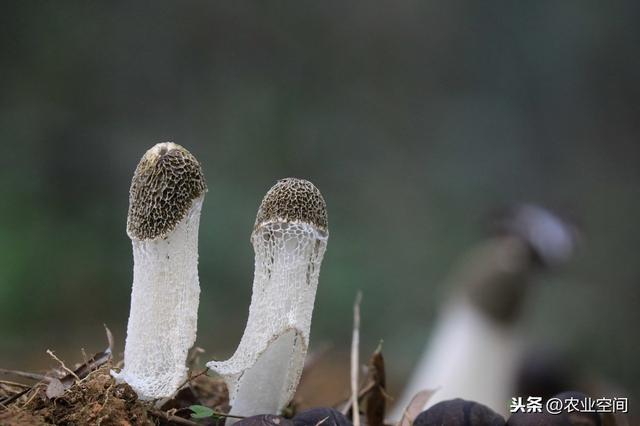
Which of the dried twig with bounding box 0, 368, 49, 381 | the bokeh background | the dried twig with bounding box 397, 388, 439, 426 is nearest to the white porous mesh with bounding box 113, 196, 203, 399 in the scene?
the dried twig with bounding box 0, 368, 49, 381

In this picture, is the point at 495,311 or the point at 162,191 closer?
the point at 162,191

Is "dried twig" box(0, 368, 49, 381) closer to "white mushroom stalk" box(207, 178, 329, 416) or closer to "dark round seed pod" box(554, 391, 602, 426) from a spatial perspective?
"white mushroom stalk" box(207, 178, 329, 416)

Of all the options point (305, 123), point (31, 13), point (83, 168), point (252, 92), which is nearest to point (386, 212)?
point (305, 123)

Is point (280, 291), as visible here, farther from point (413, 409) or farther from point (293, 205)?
point (413, 409)

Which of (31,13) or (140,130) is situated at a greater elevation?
(31,13)

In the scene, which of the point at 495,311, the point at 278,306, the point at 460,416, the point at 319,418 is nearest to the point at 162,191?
the point at 278,306

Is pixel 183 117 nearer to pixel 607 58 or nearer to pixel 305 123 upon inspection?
pixel 305 123
